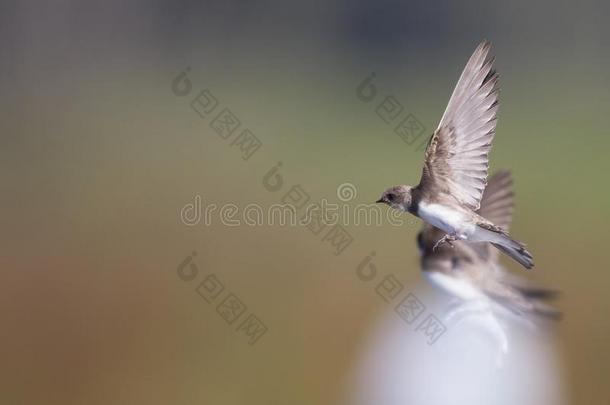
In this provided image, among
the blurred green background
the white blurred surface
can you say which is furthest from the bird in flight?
the blurred green background

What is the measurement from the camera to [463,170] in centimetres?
130

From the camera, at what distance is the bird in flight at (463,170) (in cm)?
118

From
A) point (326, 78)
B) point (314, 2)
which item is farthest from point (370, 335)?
point (314, 2)

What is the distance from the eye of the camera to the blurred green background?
3.24m

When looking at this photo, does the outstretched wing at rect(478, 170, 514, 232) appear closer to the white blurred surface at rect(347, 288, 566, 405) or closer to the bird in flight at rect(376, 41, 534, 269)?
the white blurred surface at rect(347, 288, 566, 405)

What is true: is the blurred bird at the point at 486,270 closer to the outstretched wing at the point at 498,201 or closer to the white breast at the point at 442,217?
the outstretched wing at the point at 498,201

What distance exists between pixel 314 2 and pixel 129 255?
3098 millimetres

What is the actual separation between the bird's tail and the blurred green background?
1.91m

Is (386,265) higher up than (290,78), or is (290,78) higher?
(290,78)

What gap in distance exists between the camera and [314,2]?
654 centimetres

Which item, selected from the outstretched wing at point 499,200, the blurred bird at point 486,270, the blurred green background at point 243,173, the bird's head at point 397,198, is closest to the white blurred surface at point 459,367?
the blurred bird at point 486,270

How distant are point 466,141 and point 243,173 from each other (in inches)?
137

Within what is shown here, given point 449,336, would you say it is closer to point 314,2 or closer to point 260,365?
point 260,365

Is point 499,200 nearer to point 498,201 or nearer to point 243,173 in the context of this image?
point 498,201
